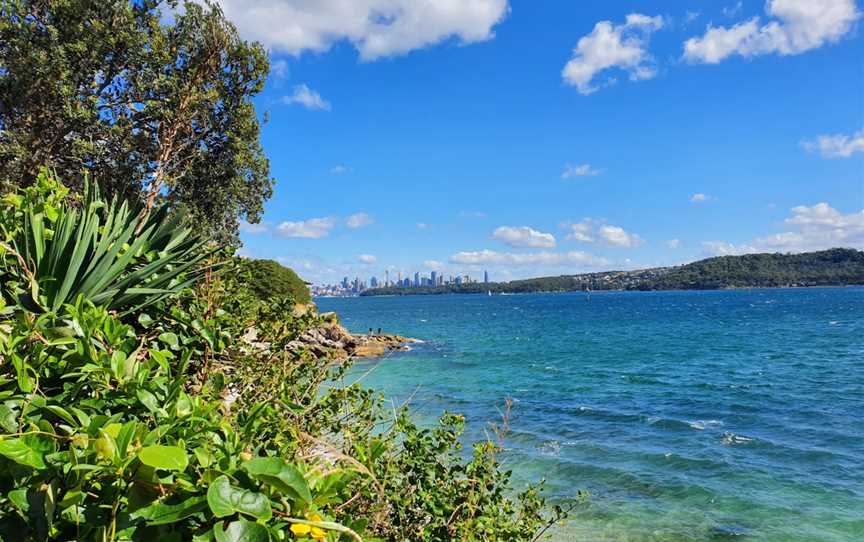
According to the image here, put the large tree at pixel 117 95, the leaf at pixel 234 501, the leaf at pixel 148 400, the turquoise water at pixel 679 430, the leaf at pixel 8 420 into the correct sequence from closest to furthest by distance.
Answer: the leaf at pixel 234 501, the leaf at pixel 8 420, the leaf at pixel 148 400, the turquoise water at pixel 679 430, the large tree at pixel 117 95

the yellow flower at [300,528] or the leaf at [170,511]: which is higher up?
the leaf at [170,511]

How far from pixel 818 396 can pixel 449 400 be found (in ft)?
46.8

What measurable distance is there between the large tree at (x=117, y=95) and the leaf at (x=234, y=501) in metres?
12.4

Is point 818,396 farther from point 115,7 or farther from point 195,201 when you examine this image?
point 115,7

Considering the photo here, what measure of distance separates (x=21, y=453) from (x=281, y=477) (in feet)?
1.94

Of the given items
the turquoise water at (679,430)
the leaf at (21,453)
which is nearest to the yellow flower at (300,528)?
the leaf at (21,453)

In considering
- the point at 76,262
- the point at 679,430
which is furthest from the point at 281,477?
the point at 679,430

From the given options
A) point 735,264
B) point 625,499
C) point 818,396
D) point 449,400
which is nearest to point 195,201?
point 449,400

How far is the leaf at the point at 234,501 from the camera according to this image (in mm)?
1018

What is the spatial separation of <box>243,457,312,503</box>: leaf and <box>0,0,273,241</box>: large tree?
40.7ft

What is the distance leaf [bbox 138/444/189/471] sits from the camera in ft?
3.45

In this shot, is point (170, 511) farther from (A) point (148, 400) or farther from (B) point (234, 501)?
(A) point (148, 400)

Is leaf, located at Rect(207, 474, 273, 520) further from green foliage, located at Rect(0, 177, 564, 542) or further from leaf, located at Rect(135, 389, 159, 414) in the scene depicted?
leaf, located at Rect(135, 389, 159, 414)

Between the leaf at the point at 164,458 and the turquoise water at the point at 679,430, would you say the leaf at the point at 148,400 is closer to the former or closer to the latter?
the leaf at the point at 164,458
